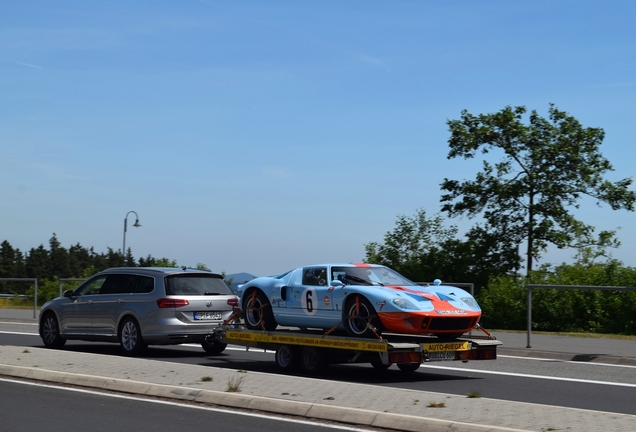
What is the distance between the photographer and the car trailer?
506 inches

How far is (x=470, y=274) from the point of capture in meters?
38.0

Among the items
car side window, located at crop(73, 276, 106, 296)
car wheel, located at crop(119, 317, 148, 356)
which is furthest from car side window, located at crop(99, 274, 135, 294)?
car wheel, located at crop(119, 317, 148, 356)

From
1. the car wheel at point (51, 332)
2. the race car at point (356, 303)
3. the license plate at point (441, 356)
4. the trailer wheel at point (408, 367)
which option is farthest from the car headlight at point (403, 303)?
the car wheel at point (51, 332)

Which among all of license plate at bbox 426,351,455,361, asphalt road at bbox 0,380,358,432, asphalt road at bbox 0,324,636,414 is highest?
license plate at bbox 426,351,455,361

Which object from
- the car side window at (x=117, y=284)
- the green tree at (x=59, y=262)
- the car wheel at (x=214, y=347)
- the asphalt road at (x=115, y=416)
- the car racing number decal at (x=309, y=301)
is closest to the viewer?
the asphalt road at (x=115, y=416)

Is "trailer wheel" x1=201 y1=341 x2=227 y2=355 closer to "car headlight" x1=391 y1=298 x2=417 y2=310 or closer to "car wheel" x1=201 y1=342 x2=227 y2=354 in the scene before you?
"car wheel" x1=201 y1=342 x2=227 y2=354

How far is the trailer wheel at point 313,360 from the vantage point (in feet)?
45.5

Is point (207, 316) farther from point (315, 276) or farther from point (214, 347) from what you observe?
point (315, 276)

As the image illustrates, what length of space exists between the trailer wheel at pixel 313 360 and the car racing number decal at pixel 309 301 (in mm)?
589

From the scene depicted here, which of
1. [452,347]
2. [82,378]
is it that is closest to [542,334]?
[452,347]

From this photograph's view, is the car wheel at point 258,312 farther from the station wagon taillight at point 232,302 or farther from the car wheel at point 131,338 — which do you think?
the car wheel at point 131,338

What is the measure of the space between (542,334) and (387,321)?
421 inches

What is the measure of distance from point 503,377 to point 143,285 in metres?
7.07

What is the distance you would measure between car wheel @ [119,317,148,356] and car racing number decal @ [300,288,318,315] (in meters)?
4.23
